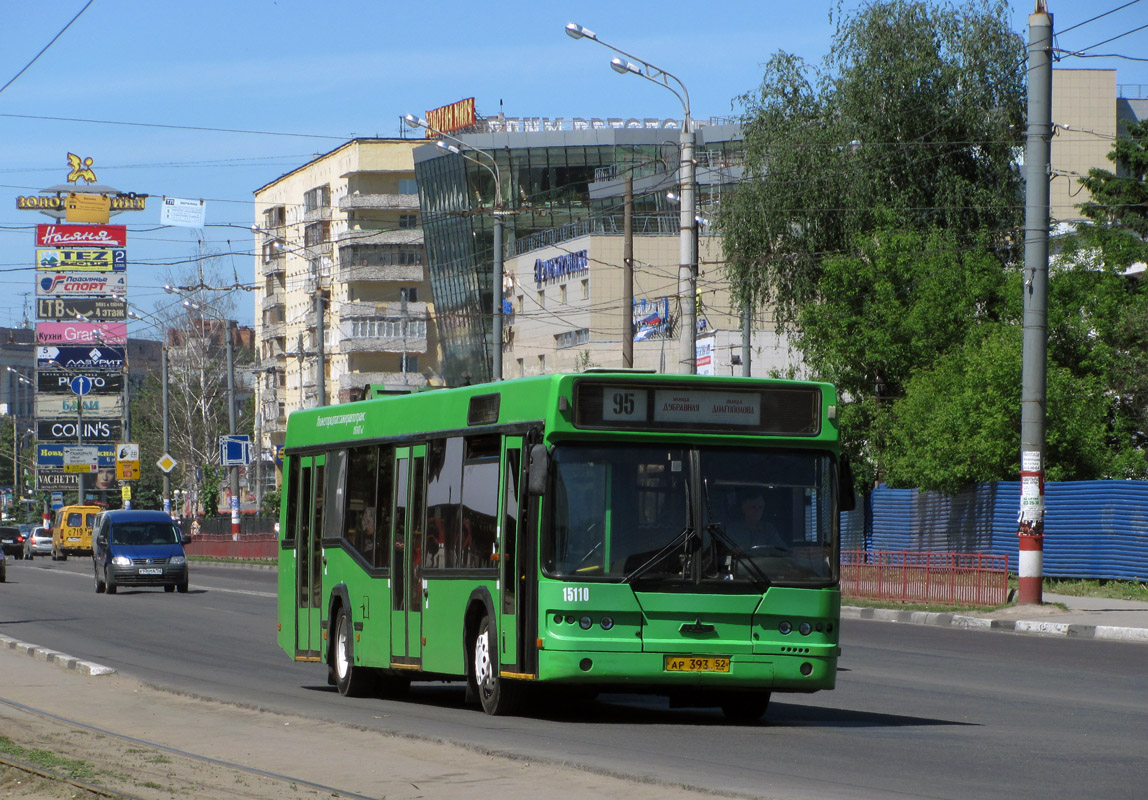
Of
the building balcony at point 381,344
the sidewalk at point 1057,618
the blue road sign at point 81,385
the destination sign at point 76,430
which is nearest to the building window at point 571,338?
the building balcony at point 381,344

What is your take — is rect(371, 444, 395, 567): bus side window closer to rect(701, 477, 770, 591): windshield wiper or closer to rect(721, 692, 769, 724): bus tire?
rect(721, 692, 769, 724): bus tire

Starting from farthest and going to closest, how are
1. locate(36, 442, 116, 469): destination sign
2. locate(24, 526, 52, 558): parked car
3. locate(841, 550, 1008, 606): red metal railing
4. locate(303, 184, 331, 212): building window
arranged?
locate(36, 442, 116, 469): destination sign < locate(303, 184, 331, 212): building window < locate(24, 526, 52, 558): parked car < locate(841, 550, 1008, 606): red metal railing

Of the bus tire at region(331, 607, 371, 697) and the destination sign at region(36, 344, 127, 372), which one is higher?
the destination sign at region(36, 344, 127, 372)

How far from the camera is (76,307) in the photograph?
11994 centimetres

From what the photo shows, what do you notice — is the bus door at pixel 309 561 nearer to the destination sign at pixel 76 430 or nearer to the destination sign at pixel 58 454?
the destination sign at pixel 58 454

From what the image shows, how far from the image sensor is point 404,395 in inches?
615

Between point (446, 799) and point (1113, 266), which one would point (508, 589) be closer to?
point (446, 799)

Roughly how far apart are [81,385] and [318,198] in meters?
21.0

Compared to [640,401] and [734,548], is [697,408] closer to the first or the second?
[640,401]

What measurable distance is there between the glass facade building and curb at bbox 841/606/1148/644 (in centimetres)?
5688

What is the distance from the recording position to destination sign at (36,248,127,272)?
4688 inches

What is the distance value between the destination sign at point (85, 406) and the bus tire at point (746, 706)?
114 metres

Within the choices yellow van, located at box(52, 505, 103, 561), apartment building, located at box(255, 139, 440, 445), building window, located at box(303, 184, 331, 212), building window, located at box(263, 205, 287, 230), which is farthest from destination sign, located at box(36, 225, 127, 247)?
yellow van, located at box(52, 505, 103, 561)

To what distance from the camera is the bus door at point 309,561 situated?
17188 mm
